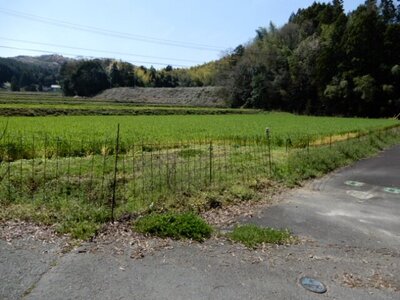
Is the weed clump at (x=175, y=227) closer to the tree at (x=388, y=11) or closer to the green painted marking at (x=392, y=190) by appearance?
the green painted marking at (x=392, y=190)

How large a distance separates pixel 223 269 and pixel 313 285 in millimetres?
1126

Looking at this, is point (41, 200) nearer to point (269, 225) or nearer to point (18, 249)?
→ point (18, 249)

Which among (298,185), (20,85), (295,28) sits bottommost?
(298,185)

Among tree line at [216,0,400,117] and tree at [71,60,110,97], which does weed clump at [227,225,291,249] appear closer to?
tree line at [216,0,400,117]

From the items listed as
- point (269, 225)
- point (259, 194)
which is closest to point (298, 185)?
point (259, 194)

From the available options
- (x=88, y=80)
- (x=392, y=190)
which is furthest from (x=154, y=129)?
(x=88, y=80)

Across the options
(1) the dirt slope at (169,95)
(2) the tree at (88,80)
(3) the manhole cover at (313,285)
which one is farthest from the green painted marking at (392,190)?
(2) the tree at (88,80)

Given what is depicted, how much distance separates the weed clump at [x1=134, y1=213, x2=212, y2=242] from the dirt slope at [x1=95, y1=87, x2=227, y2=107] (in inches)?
2749

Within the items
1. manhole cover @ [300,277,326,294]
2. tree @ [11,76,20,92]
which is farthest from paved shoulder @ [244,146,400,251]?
tree @ [11,76,20,92]

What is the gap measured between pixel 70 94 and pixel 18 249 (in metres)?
98.2

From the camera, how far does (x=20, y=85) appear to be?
127375 mm

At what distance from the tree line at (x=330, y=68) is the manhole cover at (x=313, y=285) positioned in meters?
49.6

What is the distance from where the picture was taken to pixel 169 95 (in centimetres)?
8819

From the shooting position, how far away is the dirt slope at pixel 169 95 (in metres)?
80.1
